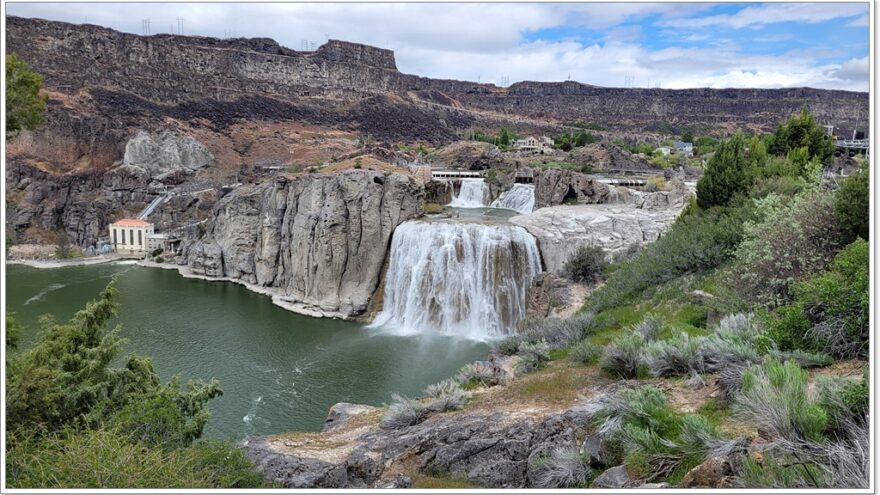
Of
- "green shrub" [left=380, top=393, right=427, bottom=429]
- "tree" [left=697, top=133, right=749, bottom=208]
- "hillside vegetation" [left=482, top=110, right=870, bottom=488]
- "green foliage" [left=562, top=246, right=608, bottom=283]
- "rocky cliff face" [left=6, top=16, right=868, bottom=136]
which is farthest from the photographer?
"rocky cliff face" [left=6, top=16, right=868, bottom=136]

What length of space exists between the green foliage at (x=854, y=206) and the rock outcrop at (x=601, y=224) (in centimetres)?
1264

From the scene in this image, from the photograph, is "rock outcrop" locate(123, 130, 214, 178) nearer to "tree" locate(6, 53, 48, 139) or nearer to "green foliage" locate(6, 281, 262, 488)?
"green foliage" locate(6, 281, 262, 488)

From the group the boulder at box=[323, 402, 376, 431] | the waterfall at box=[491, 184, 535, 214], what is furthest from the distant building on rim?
the boulder at box=[323, 402, 376, 431]

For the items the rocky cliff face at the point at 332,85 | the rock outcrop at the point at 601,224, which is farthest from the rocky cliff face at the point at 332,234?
the rocky cliff face at the point at 332,85

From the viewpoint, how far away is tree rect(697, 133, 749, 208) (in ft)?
51.8

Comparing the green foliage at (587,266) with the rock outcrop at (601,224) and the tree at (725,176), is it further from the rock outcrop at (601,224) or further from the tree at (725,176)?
the tree at (725,176)

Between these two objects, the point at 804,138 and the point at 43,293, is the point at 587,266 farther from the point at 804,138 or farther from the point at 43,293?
the point at 43,293

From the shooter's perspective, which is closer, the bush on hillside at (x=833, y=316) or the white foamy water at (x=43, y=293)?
the bush on hillside at (x=833, y=316)

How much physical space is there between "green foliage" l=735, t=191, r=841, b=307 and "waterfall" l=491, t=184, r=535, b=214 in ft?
68.9

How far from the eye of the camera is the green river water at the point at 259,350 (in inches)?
565

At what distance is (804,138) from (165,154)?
4272 cm

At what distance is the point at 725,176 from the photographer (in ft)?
52.3

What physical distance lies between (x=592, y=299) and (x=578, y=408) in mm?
8719

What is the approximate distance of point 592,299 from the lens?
14.4 m
